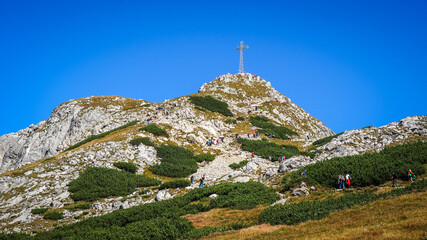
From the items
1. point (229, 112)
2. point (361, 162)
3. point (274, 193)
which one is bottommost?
point (274, 193)

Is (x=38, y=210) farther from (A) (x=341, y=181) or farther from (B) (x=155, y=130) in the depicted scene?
(A) (x=341, y=181)

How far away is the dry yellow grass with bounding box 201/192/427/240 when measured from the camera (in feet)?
47.9

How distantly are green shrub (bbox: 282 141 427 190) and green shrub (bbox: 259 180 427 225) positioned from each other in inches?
187

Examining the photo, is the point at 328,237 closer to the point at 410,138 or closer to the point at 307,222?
the point at 307,222

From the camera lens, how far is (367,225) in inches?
651

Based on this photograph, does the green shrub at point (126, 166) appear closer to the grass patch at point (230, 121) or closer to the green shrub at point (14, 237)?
the green shrub at point (14, 237)

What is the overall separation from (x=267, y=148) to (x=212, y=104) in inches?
1035

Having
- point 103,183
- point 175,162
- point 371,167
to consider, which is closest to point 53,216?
point 103,183

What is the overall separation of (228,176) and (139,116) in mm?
39766

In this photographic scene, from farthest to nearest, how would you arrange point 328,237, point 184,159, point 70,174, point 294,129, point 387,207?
point 294,129
point 184,159
point 70,174
point 387,207
point 328,237

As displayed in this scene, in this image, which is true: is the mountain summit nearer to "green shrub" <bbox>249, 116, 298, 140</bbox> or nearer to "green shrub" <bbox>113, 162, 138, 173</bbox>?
"green shrub" <bbox>249, 116, 298, 140</bbox>

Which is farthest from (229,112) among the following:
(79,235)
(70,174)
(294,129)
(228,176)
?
(79,235)

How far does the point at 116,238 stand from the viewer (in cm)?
2088

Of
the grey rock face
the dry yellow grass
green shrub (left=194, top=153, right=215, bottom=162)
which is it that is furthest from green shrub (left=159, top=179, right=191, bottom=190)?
the grey rock face
